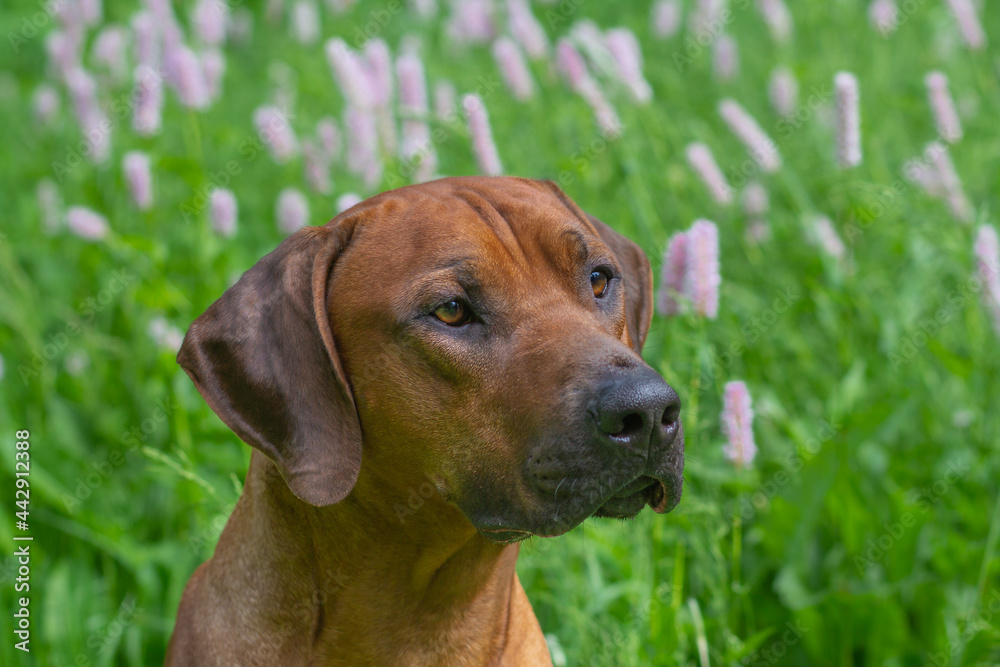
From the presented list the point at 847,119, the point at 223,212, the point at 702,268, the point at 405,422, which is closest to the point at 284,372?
the point at 405,422

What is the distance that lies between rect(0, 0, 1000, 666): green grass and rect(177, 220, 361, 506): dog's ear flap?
0.81 meters

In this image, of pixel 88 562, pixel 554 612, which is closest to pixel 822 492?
pixel 554 612

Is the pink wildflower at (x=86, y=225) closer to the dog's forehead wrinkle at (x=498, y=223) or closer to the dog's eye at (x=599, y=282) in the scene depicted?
the dog's forehead wrinkle at (x=498, y=223)

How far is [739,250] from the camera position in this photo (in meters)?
5.77

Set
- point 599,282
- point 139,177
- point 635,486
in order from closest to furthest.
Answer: point 635,486, point 599,282, point 139,177

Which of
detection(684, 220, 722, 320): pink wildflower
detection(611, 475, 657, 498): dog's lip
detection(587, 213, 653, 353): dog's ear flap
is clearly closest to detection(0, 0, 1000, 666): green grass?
detection(684, 220, 722, 320): pink wildflower

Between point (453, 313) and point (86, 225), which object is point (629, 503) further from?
point (86, 225)

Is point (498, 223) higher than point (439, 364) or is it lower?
higher

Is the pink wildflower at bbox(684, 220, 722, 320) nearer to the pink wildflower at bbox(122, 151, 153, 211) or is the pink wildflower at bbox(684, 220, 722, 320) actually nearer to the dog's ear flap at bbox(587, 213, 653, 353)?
the dog's ear flap at bbox(587, 213, 653, 353)

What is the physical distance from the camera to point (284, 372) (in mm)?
2645

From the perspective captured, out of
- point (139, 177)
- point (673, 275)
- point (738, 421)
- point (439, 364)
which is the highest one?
point (439, 364)

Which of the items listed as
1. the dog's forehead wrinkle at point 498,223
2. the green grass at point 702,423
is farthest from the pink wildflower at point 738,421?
the dog's forehead wrinkle at point 498,223

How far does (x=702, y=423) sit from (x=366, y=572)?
A: 1349 millimetres

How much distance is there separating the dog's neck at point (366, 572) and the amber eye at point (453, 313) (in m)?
0.45
